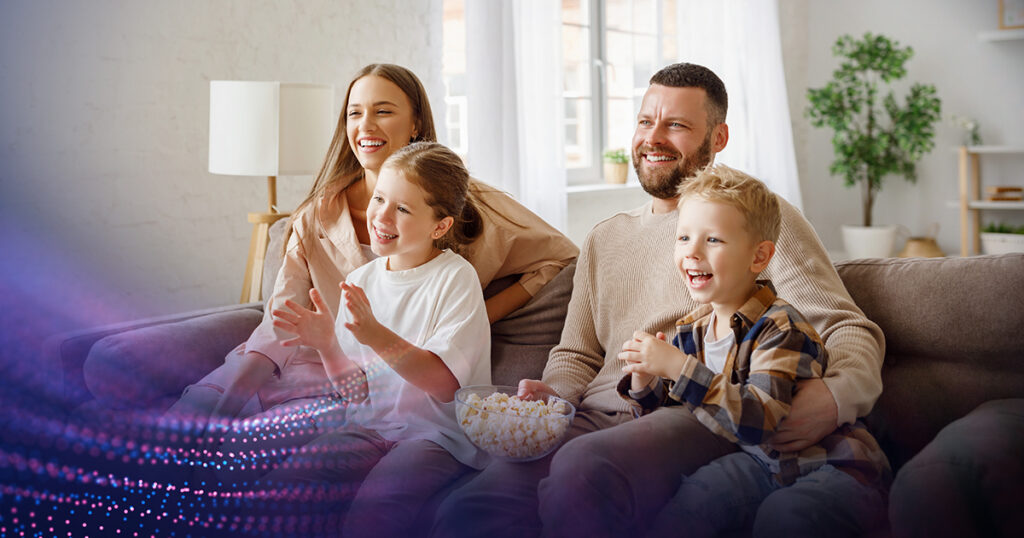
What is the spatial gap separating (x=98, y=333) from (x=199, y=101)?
1191 millimetres

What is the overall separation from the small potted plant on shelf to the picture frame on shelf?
1.03m

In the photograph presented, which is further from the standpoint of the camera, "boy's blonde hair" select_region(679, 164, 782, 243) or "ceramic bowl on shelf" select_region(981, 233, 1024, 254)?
"ceramic bowl on shelf" select_region(981, 233, 1024, 254)

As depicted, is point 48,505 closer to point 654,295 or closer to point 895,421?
point 654,295

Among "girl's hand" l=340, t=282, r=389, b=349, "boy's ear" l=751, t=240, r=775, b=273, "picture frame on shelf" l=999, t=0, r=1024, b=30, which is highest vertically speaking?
"picture frame on shelf" l=999, t=0, r=1024, b=30

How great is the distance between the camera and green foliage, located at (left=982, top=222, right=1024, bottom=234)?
4.47m

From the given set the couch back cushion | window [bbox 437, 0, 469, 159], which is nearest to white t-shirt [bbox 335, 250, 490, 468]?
the couch back cushion

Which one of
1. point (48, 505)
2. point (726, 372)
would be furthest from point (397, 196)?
point (48, 505)

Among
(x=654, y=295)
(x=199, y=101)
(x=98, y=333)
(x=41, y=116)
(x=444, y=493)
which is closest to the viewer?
(x=444, y=493)

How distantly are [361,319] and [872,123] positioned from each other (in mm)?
4458

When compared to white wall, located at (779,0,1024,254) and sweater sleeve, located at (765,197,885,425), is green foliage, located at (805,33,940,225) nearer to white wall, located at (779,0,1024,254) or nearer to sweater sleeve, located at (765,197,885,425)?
white wall, located at (779,0,1024,254)

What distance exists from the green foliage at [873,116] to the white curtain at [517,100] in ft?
6.83

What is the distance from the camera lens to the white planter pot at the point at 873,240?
198 inches

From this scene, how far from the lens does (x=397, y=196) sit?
4.70 feet

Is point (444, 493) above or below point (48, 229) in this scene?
below
